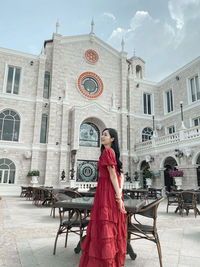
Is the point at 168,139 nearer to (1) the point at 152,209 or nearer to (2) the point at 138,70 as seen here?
(2) the point at 138,70

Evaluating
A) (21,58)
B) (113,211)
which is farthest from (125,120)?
(113,211)

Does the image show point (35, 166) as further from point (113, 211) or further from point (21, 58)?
point (113, 211)

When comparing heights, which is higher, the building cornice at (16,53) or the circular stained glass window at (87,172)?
the building cornice at (16,53)

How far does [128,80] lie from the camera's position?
22.3m

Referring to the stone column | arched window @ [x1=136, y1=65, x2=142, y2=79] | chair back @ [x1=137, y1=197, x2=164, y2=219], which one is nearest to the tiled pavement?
chair back @ [x1=137, y1=197, x2=164, y2=219]

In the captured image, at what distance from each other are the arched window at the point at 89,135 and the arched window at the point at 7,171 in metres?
6.16

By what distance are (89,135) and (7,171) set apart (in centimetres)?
765

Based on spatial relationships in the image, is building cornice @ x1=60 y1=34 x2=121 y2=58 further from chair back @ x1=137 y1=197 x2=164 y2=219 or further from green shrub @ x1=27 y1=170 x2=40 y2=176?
chair back @ x1=137 y1=197 x2=164 y2=219

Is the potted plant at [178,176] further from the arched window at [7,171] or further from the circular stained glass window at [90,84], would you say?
the arched window at [7,171]

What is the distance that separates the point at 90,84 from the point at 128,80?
4.62 metres

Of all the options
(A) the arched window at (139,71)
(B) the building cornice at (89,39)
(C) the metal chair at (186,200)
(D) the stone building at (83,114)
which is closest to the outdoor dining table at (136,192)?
(C) the metal chair at (186,200)

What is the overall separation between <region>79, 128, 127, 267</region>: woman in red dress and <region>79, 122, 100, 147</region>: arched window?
16.5m

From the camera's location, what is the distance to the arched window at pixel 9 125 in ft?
54.5

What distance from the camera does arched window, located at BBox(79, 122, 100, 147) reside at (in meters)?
19.2
